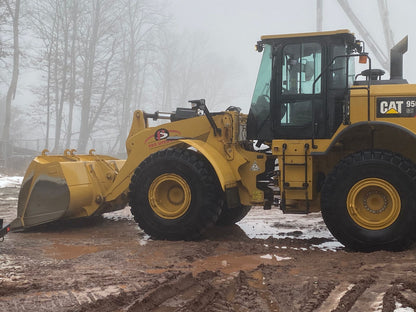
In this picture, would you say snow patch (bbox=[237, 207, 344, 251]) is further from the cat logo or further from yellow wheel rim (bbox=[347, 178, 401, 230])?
the cat logo

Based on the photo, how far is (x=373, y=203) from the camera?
5.94 metres

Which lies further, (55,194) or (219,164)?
(55,194)

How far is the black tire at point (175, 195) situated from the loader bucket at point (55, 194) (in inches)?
39.1

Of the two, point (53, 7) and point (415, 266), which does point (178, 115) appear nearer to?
point (415, 266)

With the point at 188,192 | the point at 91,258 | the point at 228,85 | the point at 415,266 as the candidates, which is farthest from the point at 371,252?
the point at 228,85

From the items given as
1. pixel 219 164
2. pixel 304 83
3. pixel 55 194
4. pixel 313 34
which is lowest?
pixel 55 194

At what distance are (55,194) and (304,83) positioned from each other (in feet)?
12.5

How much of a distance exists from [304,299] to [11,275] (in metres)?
2.76

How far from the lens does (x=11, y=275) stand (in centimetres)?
492

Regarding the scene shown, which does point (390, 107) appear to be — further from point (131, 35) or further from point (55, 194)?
point (131, 35)

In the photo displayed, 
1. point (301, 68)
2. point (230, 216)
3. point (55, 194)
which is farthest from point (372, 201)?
point (55, 194)

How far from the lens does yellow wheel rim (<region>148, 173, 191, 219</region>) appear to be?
6.78 meters

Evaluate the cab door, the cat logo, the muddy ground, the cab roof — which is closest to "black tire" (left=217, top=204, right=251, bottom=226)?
the muddy ground

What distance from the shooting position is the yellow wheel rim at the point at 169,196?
6781mm
